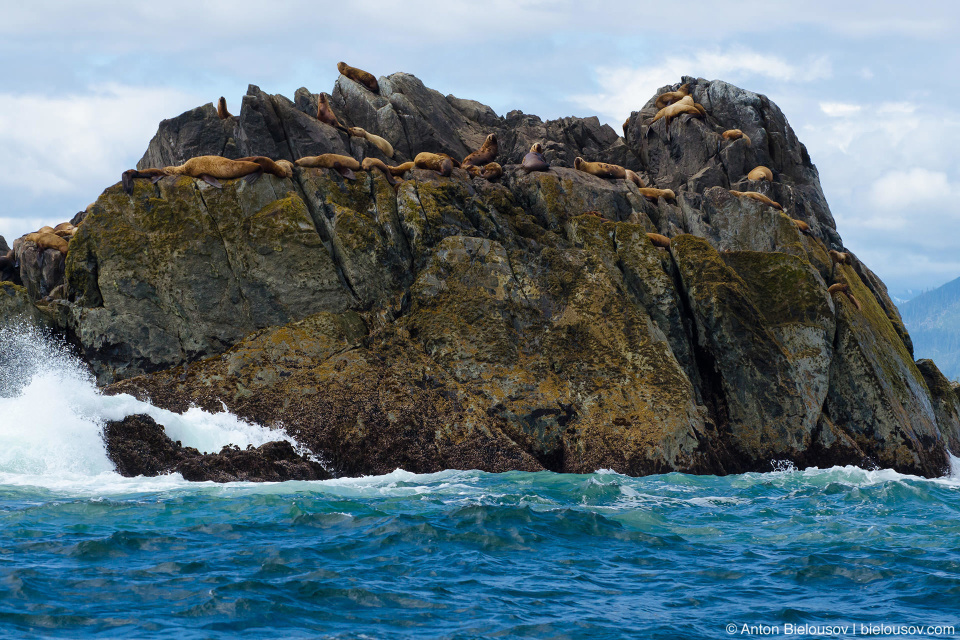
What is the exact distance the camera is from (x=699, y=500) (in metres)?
15.1

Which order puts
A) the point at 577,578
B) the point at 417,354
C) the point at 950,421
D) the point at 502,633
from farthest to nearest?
the point at 950,421, the point at 417,354, the point at 577,578, the point at 502,633

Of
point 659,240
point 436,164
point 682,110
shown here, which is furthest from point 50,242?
point 682,110

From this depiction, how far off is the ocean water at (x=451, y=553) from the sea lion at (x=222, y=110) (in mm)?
12464

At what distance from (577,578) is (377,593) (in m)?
2.31

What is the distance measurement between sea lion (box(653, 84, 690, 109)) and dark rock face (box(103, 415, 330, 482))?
2306cm

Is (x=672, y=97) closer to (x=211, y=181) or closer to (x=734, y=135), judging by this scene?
(x=734, y=135)

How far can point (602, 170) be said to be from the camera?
27.2 m

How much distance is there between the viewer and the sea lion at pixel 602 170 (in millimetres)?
27188

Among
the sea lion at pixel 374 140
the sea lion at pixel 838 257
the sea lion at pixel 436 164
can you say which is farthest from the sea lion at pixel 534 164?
the sea lion at pixel 838 257

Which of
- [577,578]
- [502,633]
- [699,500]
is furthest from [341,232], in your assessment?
[502,633]

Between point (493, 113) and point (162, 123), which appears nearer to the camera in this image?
point (162, 123)

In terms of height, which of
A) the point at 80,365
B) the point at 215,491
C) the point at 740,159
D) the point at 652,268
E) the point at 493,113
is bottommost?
the point at 215,491

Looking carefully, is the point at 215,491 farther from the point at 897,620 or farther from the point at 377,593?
the point at 897,620

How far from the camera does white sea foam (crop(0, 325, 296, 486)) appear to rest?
51.6 ft
